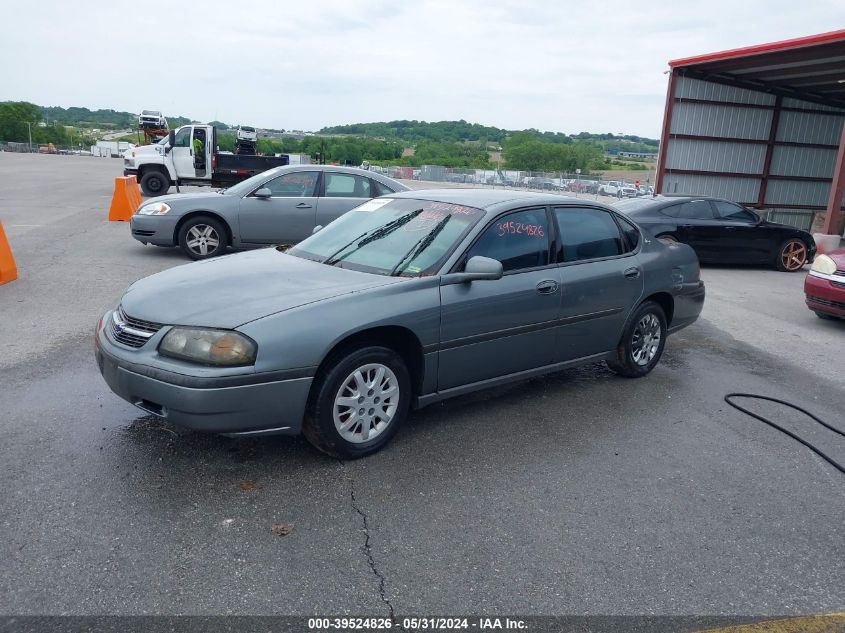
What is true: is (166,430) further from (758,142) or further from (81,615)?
(758,142)

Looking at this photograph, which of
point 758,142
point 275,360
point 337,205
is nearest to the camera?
point 275,360

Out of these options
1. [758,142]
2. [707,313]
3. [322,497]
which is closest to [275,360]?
[322,497]

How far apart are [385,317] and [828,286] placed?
6.73 m

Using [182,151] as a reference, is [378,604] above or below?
below

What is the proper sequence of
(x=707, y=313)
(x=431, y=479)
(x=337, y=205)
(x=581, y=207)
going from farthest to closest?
(x=337, y=205) → (x=707, y=313) → (x=581, y=207) → (x=431, y=479)

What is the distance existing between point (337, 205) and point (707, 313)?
18.3 ft

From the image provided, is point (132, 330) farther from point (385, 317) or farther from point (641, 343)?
point (641, 343)

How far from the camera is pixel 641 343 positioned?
5.97 m

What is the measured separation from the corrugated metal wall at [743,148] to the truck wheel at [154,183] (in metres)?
14.4

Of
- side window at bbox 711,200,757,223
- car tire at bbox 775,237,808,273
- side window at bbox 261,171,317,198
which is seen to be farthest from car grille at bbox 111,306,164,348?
car tire at bbox 775,237,808,273

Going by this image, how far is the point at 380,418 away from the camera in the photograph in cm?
421

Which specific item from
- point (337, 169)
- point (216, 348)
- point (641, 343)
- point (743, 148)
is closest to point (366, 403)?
point (216, 348)

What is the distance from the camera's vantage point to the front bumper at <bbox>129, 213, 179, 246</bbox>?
10289mm

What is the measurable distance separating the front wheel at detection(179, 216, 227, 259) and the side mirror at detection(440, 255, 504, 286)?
6.78 meters
